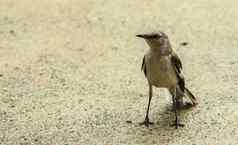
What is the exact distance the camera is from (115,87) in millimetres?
5598

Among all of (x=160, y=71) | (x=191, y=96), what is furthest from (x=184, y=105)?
(x=160, y=71)

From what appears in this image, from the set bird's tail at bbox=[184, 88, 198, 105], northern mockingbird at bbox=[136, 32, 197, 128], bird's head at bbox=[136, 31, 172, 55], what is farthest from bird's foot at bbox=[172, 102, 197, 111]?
bird's head at bbox=[136, 31, 172, 55]

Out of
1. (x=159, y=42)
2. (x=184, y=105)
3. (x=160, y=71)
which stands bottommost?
(x=184, y=105)

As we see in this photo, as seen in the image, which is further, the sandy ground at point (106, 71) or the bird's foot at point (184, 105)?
the bird's foot at point (184, 105)

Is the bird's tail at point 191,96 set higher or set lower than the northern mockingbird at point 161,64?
Result: lower

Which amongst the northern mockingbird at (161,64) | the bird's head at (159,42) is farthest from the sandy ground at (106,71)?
the bird's head at (159,42)

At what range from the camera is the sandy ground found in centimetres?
489

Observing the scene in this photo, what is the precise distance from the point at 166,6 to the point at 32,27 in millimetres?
1677

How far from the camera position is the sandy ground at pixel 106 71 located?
4891 mm

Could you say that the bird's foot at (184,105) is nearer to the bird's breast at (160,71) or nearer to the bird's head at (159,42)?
the bird's breast at (160,71)

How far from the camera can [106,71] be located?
19.5ft

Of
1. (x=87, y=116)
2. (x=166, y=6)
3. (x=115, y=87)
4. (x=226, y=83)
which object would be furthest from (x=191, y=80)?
(x=166, y=6)

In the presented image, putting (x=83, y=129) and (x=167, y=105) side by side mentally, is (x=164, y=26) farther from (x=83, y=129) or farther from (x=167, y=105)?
(x=83, y=129)

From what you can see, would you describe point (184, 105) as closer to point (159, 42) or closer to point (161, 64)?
point (161, 64)
